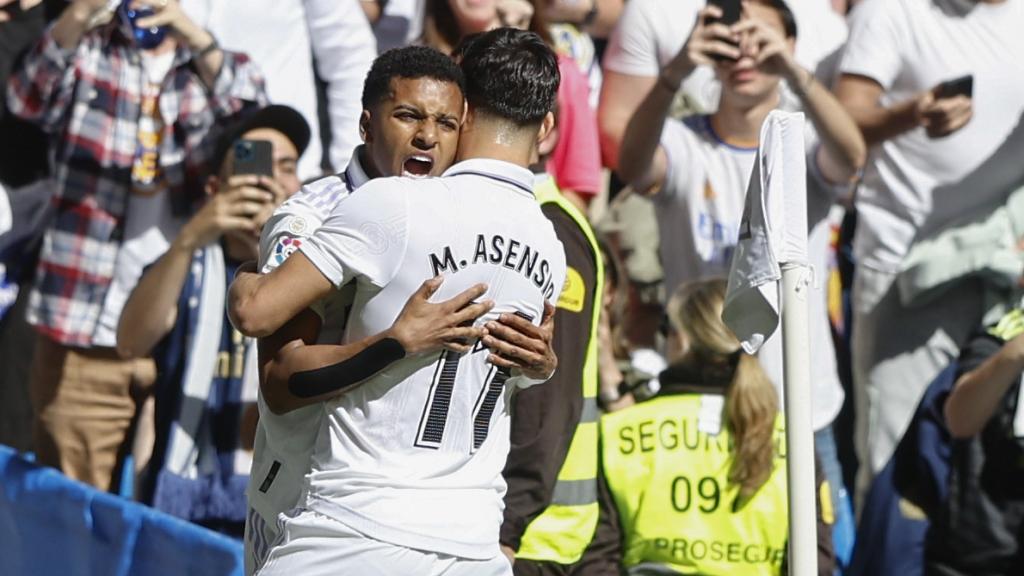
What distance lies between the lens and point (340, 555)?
11.7ft

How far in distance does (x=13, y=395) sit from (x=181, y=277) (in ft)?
6.48

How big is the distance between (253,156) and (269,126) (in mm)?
309

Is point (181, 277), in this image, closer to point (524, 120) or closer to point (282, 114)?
point (282, 114)

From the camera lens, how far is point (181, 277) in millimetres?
6016

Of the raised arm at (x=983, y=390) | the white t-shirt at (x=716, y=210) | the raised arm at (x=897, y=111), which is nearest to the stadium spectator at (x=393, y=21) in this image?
the white t-shirt at (x=716, y=210)

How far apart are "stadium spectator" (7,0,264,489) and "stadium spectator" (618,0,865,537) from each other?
59.1 inches

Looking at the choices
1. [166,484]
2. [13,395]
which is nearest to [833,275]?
[166,484]

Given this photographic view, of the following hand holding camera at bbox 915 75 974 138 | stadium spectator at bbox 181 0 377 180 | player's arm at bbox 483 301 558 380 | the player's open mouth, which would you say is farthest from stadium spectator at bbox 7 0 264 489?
player's arm at bbox 483 301 558 380

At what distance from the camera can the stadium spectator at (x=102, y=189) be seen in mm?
6496

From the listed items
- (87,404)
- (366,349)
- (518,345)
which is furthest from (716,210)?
(366,349)

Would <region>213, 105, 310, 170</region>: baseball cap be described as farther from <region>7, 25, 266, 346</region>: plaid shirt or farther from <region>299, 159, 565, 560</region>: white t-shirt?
<region>299, 159, 565, 560</region>: white t-shirt

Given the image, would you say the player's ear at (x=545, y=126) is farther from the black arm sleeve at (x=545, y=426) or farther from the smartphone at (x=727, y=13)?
the smartphone at (x=727, y=13)

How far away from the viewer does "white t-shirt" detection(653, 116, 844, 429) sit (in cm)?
676

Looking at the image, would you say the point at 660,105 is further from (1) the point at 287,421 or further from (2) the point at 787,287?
(1) the point at 287,421
